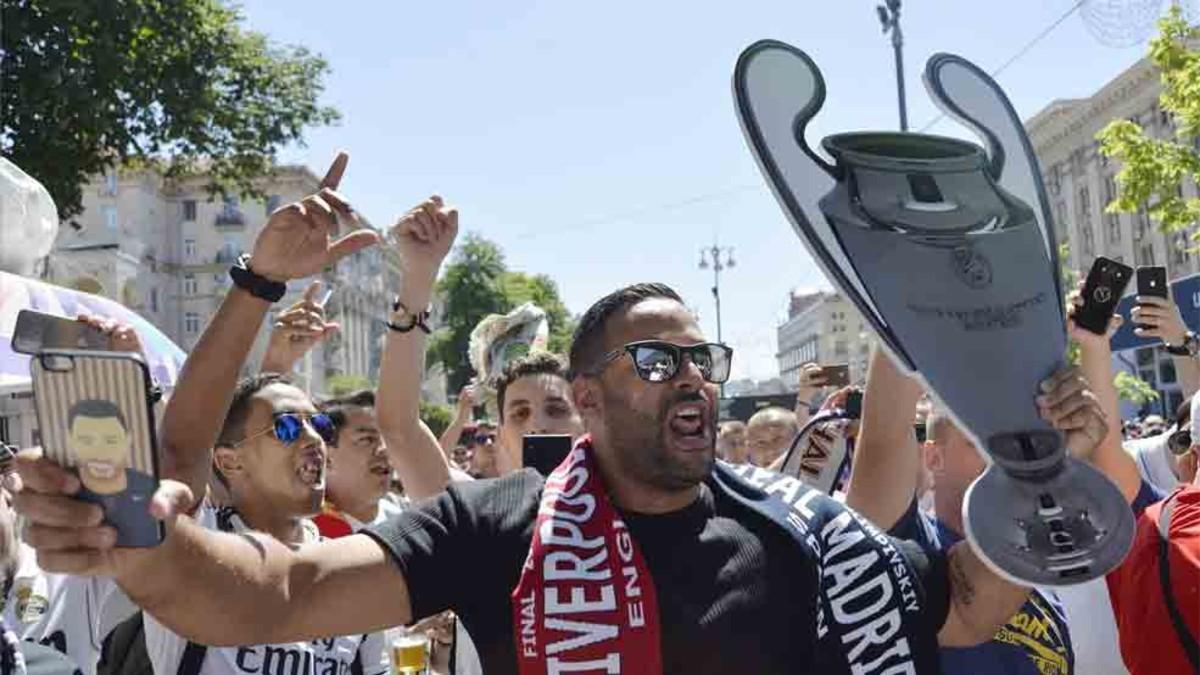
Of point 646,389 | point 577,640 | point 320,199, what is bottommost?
point 577,640

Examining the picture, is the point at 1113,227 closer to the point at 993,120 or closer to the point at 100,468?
the point at 993,120

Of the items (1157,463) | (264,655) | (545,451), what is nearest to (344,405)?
(264,655)

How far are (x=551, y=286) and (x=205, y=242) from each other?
22.0 meters

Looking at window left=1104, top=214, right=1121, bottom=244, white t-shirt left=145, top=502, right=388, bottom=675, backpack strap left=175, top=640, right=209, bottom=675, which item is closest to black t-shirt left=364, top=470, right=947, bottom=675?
white t-shirt left=145, top=502, right=388, bottom=675

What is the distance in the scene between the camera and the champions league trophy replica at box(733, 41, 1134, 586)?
76.9 inches

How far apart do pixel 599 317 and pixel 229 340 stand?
2.74ft

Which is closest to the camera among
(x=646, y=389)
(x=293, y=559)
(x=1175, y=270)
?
(x=293, y=559)

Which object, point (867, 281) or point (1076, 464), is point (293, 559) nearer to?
point (867, 281)

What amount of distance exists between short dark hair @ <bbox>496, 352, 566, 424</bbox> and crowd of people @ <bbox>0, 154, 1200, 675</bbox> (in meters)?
1.02

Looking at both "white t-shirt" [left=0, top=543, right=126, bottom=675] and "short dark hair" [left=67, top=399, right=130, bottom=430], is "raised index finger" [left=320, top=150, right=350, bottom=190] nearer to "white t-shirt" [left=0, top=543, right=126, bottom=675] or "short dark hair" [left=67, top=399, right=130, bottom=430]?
"short dark hair" [left=67, top=399, right=130, bottom=430]

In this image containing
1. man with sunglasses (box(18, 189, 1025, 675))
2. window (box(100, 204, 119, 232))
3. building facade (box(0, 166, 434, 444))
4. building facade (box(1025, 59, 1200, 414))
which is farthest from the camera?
window (box(100, 204, 119, 232))

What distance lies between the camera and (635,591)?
214 cm

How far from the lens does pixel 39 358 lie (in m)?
1.46

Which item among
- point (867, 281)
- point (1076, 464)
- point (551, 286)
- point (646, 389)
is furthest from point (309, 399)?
point (551, 286)
